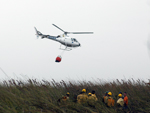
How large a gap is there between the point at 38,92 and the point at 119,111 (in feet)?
11.0

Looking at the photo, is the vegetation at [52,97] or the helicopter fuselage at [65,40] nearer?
the vegetation at [52,97]

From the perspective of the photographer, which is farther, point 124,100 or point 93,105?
point 124,100

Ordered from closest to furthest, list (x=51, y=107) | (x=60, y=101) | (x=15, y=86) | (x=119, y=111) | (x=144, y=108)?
(x=51, y=107)
(x=60, y=101)
(x=119, y=111)
(x=144, y=108)
(x=15, y=86)

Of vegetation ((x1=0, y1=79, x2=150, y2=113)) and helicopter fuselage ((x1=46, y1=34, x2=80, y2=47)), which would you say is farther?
helicopter fuselage ((x1=46, y1=34, x2=80, y2=47))

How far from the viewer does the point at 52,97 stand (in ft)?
25.0

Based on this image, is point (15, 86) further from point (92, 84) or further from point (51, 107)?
point (92, 84)

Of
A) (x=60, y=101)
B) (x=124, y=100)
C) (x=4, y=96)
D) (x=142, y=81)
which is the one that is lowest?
(x=142, y=81)

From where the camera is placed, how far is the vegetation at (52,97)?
620cm

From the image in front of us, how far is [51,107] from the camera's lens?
6418 mm

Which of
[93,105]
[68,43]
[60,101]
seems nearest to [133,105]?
[93,105]

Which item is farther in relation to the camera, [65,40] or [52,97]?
[65,40]

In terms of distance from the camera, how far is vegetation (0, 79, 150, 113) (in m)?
6.20

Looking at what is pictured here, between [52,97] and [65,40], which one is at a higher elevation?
[52,97]

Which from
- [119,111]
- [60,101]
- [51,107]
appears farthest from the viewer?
[119,111]
